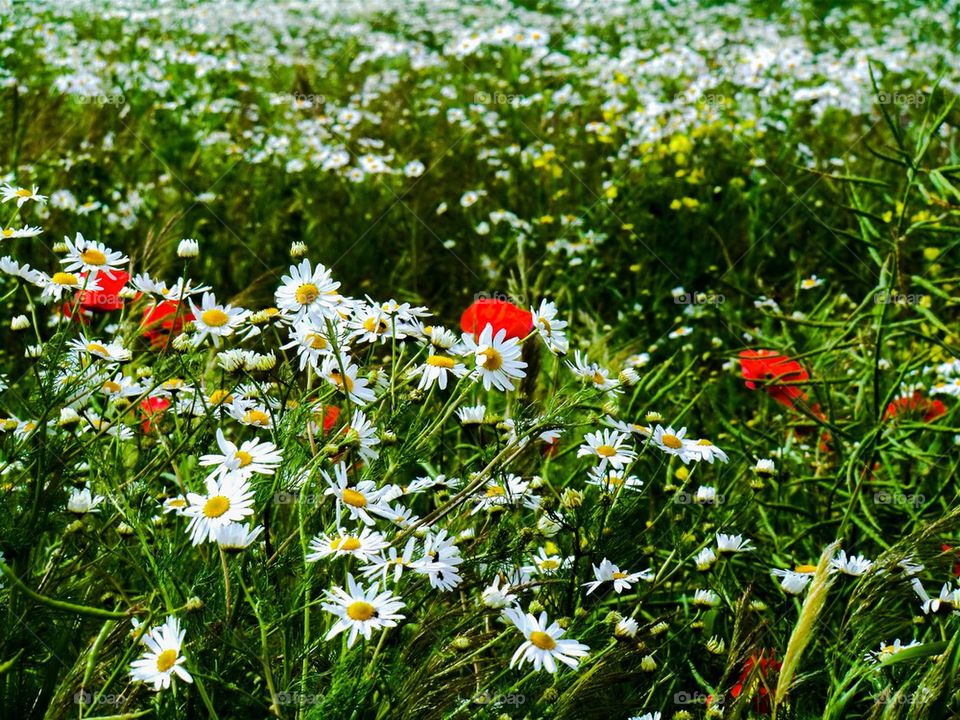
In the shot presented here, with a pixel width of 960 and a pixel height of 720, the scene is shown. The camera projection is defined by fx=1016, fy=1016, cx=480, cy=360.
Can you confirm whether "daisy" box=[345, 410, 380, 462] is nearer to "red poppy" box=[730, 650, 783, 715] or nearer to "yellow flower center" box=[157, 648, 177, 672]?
"yellow flower center" box=[157, 648, 177, 672]

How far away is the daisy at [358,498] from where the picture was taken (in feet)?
2.91

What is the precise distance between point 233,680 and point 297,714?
14 centimetres

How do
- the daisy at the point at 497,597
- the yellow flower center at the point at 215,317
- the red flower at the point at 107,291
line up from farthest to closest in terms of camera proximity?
the red flower at the point at 107,291
the yellow flower center at the point at 215,317
the daisy at the point at 497,597

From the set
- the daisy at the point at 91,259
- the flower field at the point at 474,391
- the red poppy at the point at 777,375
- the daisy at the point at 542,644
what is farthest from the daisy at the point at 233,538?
the red poppy at the point at 777,375

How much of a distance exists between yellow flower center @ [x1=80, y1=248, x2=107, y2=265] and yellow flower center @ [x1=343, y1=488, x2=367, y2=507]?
439mm

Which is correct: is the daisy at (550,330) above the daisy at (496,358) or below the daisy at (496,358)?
below

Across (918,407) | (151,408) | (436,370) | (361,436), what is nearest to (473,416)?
(436,370)

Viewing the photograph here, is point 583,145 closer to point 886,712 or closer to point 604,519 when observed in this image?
point 604,519

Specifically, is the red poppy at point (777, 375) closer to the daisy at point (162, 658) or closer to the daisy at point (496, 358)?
the daisy at point (496, 358)

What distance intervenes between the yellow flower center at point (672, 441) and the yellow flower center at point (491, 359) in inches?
8.1

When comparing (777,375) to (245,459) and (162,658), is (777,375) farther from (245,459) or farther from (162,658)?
(162,658)

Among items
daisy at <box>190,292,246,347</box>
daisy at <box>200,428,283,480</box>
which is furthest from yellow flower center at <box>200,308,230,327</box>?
daisy at <box>200,428,283,480</box>

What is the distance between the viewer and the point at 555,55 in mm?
4621

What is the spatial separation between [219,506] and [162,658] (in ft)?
0.41
